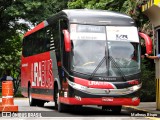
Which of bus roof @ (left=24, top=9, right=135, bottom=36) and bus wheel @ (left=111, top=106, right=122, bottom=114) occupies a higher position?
bus roof @ (left=24, top=9, right=135, bottom=36)

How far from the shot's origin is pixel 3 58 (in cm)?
5144

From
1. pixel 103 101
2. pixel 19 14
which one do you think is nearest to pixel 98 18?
pixel 103 101

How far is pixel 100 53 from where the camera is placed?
55.3ft

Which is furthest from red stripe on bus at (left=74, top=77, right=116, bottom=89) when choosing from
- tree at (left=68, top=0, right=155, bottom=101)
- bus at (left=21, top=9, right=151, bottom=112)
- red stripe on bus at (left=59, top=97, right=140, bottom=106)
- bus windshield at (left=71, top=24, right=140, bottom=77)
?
tree at (left=68, top=0, right=155, bottom=101)

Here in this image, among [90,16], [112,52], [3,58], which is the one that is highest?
[90,16]

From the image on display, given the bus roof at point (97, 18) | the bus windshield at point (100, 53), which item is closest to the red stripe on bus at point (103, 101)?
the bus windshield at point (100, 53)

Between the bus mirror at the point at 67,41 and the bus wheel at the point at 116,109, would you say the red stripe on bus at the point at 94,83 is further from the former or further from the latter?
the bus wheel at the point at 116,109

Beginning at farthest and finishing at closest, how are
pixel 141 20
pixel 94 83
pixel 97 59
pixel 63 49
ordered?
1. pixel 141 20
2. pixel 63 49
3. pixel 97 59
4. pixel 94 83

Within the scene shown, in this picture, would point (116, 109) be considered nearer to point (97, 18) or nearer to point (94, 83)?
point (94, 83)

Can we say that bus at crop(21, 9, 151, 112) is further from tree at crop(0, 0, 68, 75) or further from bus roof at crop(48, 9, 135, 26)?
tree at crop(0, 0, 68, 75)

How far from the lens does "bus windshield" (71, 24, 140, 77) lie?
16656mm

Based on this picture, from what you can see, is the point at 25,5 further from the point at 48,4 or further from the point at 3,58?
the point at 3,58

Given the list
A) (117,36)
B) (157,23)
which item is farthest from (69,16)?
(157,23)

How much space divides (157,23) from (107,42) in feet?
9.27
